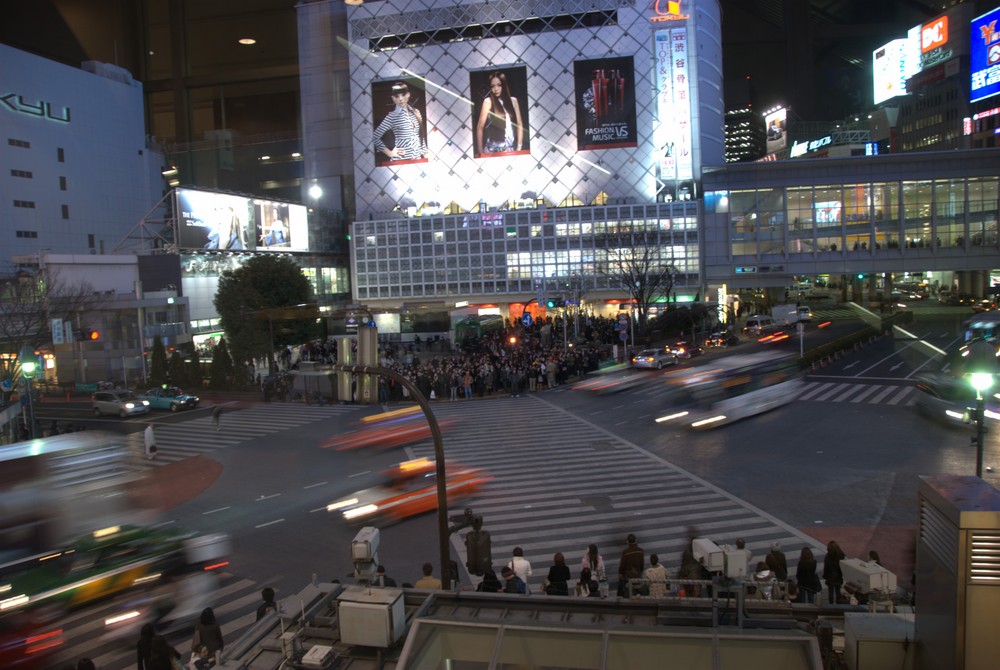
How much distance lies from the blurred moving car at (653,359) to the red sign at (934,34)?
6388 cm

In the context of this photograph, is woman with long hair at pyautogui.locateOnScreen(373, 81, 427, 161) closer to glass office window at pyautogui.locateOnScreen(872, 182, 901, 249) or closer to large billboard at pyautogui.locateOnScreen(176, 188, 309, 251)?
large billboard at pyautogui.locateOnScreen(176, 188, 309, 251)

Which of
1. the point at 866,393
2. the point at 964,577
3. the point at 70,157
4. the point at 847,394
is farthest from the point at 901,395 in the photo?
the point at 70,157

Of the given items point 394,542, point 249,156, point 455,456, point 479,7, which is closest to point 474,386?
point 455,456

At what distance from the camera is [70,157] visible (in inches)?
2154

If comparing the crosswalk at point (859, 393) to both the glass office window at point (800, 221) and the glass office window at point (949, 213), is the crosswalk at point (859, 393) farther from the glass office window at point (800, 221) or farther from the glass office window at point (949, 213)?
the glass office window at point (949, 213)

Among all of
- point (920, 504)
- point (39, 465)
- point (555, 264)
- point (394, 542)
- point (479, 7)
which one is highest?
point (479, 7)

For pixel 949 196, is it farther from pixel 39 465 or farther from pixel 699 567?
pixel 39 465

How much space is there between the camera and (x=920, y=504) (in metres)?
5.10

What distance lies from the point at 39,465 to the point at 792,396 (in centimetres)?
2636

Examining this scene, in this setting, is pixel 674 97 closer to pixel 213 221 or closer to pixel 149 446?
pixel 213 221

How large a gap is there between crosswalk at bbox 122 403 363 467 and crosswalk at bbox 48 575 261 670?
12.3m

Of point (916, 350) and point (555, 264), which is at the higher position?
point (555, 264)

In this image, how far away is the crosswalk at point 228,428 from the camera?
25.4 metres

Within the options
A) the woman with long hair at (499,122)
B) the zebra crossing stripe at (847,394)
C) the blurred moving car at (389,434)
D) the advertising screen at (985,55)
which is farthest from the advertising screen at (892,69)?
the blurred moving car at (389,434)
